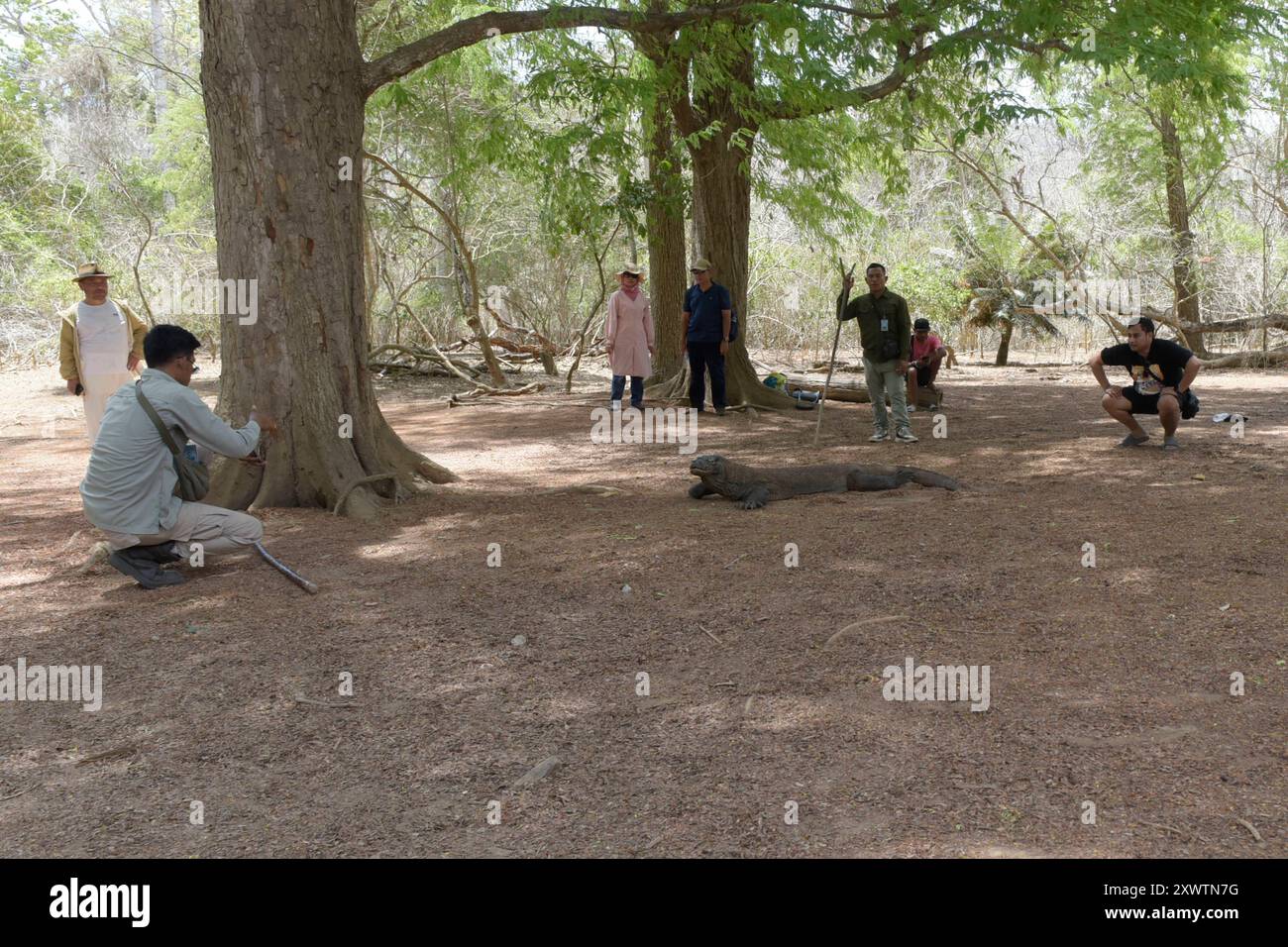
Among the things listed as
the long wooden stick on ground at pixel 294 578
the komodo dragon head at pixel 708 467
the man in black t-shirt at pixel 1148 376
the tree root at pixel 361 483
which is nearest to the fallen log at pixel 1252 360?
the man in black t-shirt at pixel 1148 376

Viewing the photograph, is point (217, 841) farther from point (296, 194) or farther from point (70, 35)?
point (70, 35)

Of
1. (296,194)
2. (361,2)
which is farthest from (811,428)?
(361,2)

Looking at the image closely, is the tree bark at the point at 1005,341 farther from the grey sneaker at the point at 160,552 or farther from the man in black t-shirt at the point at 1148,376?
the grey sneaker at the point at 160,552

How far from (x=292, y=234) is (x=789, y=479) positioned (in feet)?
12.6

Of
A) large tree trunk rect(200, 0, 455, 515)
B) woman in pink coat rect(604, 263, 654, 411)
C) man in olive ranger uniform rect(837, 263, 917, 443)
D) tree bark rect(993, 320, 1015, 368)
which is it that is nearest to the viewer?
large tree trunk rect(200, 0, 455, 515)

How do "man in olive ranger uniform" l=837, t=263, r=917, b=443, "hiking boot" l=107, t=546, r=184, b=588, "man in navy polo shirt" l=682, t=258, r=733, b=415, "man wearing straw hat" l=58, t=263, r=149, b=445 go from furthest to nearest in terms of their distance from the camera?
"man in navy polo shirt" l=682, t=258, r=733, b=415
"man in olive ranger uniform" l=837, t=263, r=917, b=443
"man wearing straw hat" l=58, t=263, r=149, b=445
"hiking boot" l=107, t=546, r=184, b=588

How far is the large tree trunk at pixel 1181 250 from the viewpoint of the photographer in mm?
19141

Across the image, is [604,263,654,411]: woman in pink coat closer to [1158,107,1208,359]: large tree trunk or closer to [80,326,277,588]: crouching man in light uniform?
[80,326,277,588]: crouching man in light uniform

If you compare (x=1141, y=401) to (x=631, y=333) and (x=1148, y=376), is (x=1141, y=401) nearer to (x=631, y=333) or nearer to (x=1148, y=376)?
(x=1148, y=376)

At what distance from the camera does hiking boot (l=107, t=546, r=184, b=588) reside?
18.2ft

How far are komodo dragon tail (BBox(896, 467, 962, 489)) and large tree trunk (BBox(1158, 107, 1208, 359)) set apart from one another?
44.6ft

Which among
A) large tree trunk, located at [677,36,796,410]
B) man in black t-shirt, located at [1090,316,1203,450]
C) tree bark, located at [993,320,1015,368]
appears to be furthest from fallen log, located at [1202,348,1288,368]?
man in black t-shirt, located at [1090,316,1203,450]

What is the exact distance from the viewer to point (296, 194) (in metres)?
6.91

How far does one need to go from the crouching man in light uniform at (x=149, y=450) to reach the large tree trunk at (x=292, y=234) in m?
1.51
